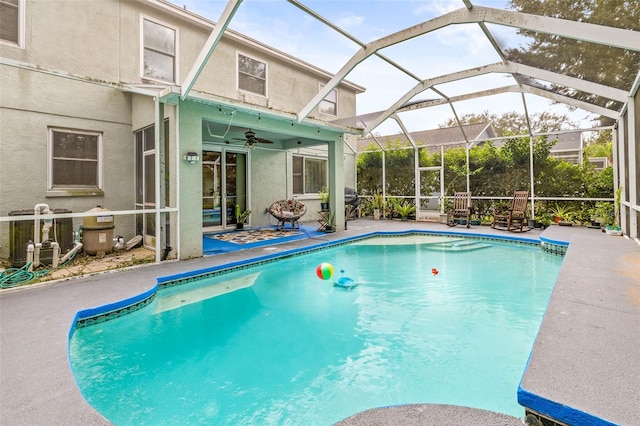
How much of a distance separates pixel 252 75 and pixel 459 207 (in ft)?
26.2

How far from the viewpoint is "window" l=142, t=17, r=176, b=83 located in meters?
7.78

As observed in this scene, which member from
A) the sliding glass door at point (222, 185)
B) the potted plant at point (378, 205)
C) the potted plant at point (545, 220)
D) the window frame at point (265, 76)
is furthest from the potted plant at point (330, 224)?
the potted plant at point (545, 220)

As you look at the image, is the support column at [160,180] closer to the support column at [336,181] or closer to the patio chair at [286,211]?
the patio chair at [286,211]

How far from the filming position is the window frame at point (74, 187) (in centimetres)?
636

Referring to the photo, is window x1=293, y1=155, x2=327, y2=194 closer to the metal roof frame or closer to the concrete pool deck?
the metal roof frame

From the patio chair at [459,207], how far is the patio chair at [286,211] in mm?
5022

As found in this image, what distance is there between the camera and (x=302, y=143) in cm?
1034

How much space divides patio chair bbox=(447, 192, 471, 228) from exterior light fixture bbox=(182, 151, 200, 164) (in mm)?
8241

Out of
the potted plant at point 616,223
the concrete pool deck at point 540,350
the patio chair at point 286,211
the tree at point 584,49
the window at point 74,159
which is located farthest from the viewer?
the patio chair at point 286,211

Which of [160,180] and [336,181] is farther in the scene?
[336,181]

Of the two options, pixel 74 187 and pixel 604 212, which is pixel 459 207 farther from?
pixel 74 187

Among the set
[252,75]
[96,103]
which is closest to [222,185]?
[252,75]

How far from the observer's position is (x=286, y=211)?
32.8ft

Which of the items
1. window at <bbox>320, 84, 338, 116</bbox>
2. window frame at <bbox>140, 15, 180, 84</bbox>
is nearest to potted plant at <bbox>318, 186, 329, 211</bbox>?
window at <bbox>320, 84, 338, 116</bbox>
